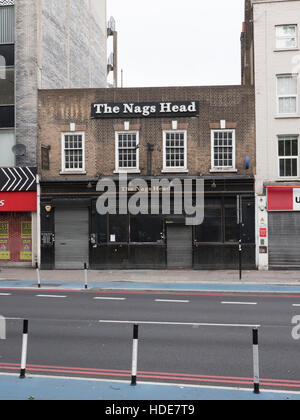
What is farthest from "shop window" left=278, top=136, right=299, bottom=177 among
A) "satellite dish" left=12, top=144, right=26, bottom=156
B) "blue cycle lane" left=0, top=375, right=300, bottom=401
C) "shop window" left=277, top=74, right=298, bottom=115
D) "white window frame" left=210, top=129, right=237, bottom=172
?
"blue cycle lane" left=0, top=375, right=300, bottom=401

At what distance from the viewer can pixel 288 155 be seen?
80.1ft

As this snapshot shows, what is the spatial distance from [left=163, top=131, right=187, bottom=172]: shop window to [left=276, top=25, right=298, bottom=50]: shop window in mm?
7512

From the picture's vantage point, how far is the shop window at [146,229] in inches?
974

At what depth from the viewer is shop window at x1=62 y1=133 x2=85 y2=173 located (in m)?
25.2

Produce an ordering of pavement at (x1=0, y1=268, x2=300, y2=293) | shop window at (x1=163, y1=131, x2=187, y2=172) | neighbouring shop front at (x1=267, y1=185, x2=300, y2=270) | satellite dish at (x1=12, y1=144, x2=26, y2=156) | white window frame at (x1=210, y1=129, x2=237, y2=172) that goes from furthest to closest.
A: satellite dish at (x1=12, y1=144, x2=26, y2=156)
shop window at (x1=163, y1=131, x2=187, y2=172)
white window frame at (x1=210, y1=129, x2=237, y2=172)
neighbouring shop front at (x1=267, y1=185, x2=300, y2=270)
pavement at (x1=0, y1=268, x2=300, y2=293)

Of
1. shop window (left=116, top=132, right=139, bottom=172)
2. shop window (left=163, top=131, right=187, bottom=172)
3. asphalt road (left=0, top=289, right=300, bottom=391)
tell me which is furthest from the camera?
shop window (left=116, top=132, right=139, bottom=172)

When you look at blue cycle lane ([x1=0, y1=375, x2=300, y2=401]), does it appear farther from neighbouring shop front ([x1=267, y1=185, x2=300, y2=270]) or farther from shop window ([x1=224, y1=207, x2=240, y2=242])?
neighbouring shop front ([x1=267, y1=185, x2=300, y2=270])

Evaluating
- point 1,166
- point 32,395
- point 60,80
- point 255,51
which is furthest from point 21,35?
point 32,395

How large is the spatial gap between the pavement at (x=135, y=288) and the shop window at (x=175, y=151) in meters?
6.06

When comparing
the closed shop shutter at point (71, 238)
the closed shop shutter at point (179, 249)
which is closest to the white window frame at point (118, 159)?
the closed shop shutter at point (71, 238)

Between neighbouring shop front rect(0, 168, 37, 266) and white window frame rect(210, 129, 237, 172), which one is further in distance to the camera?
neighbouring shop front rect(0, 168, 37, 266)

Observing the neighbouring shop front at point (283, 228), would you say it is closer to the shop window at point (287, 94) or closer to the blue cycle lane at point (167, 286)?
the shop window at point (287, 94)

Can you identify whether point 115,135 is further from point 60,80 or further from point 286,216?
point 286,216

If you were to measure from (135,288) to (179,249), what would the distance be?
21.7ft
